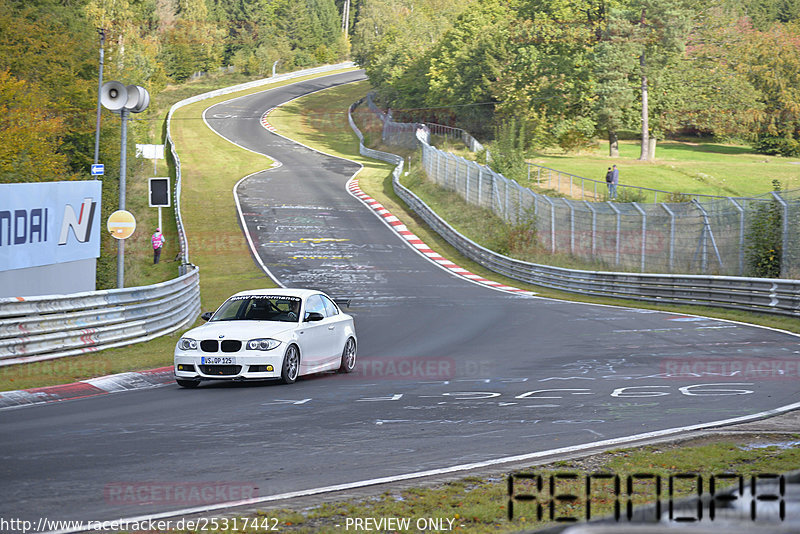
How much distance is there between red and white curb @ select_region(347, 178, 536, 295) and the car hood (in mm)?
18971

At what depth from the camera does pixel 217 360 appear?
13211 millimetres

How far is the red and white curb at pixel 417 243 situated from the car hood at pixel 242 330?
19.0 m

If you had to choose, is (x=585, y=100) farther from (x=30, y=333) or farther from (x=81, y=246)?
(x=30, y=333)

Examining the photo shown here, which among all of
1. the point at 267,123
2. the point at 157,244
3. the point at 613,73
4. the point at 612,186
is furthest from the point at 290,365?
the point at 267,123

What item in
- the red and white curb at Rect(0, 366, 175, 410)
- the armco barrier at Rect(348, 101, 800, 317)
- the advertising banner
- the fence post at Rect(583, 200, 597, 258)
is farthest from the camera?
the fence post at Rect(583, 200, 597, 258)

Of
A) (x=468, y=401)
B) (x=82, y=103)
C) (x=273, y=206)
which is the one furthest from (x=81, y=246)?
(x=82, y=103)

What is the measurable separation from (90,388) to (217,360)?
1.98m

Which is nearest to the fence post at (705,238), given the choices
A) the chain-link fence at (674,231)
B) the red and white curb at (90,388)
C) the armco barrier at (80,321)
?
the chain-link fence at (674,231)

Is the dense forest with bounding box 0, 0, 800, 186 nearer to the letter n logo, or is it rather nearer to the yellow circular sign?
the letter n logo

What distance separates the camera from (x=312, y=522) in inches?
237

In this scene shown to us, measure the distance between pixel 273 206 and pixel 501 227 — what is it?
1589 cm

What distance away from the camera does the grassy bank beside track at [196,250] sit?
1504 cm

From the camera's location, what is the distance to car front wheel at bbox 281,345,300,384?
1350 centimetres

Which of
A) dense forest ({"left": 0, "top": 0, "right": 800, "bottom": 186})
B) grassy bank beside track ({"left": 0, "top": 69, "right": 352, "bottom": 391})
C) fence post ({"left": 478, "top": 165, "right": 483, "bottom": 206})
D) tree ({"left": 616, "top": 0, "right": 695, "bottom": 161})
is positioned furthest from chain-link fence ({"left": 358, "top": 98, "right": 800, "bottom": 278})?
tree ({"left": 616, "top": 0, "right": 695, "bottom": 161})
